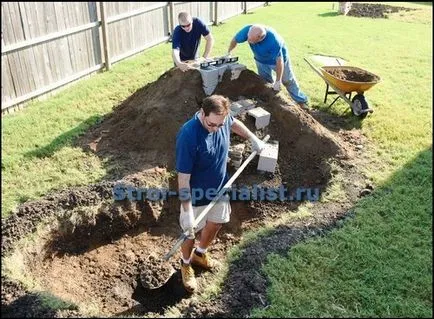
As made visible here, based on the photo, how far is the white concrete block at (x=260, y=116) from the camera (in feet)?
21.0

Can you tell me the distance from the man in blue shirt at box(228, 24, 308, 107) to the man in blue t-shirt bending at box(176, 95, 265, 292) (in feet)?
8.26

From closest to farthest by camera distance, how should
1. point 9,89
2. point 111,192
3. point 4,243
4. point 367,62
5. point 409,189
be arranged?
point 4,243, point 111,192, point 409,189, point 9,89, point 367,62

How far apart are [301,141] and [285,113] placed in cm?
53

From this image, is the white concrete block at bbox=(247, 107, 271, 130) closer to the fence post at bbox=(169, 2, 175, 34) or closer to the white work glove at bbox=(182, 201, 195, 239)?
the white work glove at bbox=(182, 201, 195, 239)

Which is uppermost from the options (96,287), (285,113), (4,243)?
(285,113)

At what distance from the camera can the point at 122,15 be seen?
10219 mm

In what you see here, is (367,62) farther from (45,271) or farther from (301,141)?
(45,271)

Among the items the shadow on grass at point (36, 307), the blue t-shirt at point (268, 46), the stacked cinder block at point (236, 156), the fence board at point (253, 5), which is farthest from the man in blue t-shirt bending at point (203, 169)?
the fence board at point (253, 5)

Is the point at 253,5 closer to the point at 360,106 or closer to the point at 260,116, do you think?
the point at 360,106

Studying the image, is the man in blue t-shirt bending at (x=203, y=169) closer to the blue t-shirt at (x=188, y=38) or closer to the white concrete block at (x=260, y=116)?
the white concrete block at (x=260, y=116)

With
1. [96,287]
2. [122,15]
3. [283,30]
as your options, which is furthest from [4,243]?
[283,30]

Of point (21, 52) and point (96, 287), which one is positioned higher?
point (21, 52)

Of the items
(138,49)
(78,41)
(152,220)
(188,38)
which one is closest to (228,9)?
(138,49)

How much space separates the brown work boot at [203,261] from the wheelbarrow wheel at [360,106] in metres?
4.26
